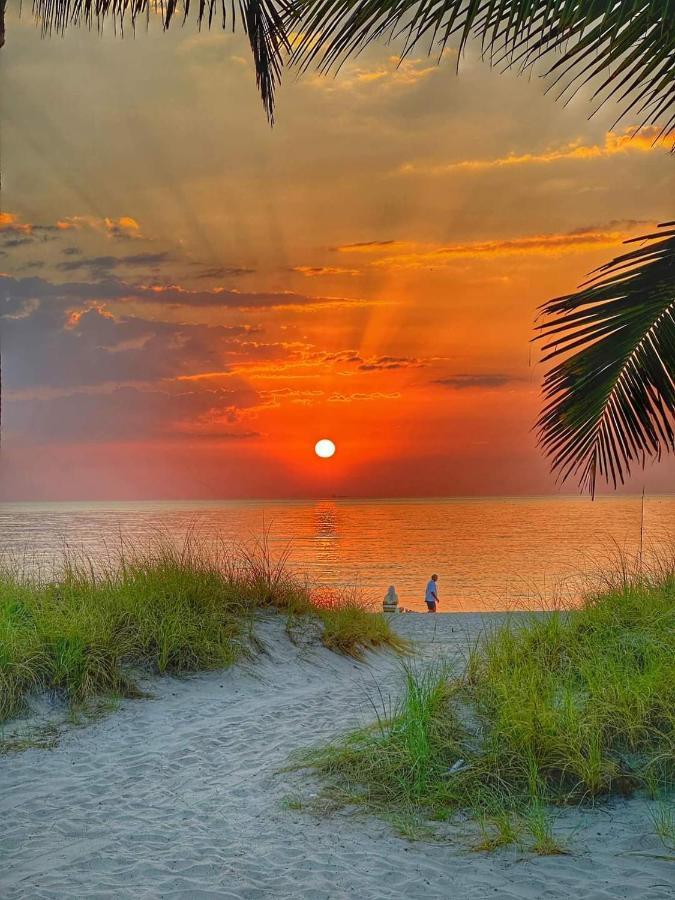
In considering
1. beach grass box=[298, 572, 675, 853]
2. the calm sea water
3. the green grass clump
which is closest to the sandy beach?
beach grass box=[298, 572, 675, 853]

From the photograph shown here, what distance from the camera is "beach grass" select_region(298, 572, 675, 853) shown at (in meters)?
5.75

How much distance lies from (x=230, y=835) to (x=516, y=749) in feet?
6.80

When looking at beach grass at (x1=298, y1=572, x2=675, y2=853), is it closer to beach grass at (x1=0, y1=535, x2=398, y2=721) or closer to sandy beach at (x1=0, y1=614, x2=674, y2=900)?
sandy beach at (x1=0, y1=614, x2=674, y2=900)

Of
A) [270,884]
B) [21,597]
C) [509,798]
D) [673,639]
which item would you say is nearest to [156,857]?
[270,884]

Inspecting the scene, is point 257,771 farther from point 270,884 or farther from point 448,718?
point 270,884

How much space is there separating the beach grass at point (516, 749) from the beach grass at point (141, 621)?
296 centimetres

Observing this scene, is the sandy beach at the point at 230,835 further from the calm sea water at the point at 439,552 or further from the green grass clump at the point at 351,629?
the calm sea water at the point at 439,552

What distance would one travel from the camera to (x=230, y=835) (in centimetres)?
543

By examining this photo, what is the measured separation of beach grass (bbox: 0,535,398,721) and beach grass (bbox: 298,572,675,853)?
2963 mm

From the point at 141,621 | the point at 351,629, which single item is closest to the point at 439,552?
the point at 351,629

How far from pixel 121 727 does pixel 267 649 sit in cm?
283

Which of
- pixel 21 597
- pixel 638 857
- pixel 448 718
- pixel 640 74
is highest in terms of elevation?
pixel 640 74

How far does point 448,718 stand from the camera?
6.80 meters

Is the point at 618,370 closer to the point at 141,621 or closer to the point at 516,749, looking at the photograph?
the point at 516,749
